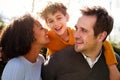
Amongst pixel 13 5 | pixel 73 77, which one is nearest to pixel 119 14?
pixel 13 5

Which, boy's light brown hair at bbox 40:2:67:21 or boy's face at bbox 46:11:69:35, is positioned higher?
boy's light brown hair at bbox 40:2:67:21

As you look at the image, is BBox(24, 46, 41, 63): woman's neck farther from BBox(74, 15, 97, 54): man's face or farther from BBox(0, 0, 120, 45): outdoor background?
BBox(0, 0, 120, 45): outdoor background

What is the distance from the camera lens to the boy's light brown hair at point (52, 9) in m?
4.99

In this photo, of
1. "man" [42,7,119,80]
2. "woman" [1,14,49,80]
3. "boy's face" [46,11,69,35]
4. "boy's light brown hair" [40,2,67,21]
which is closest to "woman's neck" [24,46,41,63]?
"woman" [1,14,49,80]

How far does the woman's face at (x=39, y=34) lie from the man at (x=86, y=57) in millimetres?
223

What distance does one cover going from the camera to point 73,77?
454cm

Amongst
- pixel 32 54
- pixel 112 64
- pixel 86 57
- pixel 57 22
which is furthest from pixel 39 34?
pixel 112 64

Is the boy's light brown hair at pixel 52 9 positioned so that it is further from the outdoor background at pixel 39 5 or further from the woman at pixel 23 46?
the outdoor background at pixel 39 5

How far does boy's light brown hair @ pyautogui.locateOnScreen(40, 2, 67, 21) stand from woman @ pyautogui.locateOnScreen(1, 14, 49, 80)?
1.30ft

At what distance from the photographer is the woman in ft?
14.5

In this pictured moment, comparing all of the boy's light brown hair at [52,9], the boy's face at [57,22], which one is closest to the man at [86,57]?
the boy's face at [57,22]

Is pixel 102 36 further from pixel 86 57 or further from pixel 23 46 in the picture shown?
pixel 23 46

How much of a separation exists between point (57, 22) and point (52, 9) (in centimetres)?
20

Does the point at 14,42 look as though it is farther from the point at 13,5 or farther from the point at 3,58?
the point at 13,5
